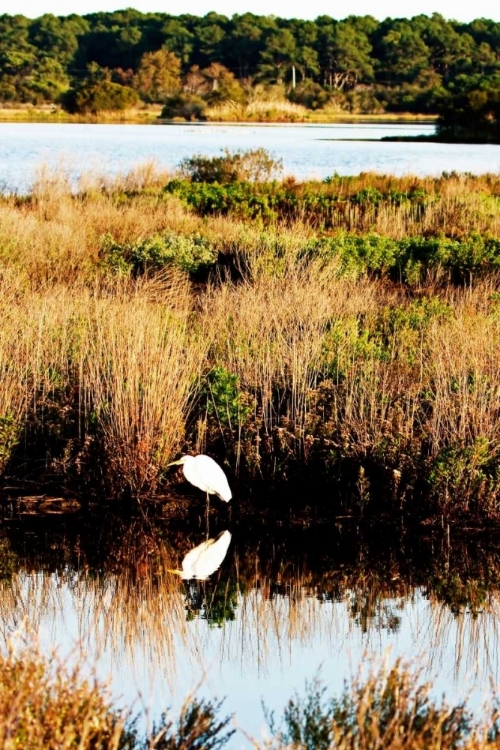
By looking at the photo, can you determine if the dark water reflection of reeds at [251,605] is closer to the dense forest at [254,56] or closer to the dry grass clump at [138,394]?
the dry grass clump at [138,394]

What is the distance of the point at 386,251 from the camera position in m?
15.1

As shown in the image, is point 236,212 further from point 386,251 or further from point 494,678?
point 494,678

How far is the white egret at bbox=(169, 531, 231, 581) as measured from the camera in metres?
7.03

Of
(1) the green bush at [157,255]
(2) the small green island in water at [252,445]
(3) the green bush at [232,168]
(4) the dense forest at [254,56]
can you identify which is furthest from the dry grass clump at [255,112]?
(2) the small green island in water at [252,445]

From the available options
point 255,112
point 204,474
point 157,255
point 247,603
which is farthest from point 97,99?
point 247,603

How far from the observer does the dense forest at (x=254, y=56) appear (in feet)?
286

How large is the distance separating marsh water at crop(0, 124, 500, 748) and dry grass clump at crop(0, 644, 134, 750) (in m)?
0.18

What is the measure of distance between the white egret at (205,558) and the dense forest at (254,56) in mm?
74663

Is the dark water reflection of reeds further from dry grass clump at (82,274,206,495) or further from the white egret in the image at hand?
dry grass clump at (82,274,206,495)

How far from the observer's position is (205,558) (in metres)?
7.28

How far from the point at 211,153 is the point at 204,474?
28267 millimetres

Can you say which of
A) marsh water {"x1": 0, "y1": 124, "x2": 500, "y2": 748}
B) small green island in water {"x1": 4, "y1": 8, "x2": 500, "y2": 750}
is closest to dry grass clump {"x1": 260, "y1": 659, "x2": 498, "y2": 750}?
small green island in water {"x1": 4, "y1": 8, "x2": 500, "y2": 750}

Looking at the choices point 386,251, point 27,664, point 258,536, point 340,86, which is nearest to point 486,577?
point 258,536

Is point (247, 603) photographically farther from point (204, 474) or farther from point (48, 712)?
point (48, 712)
